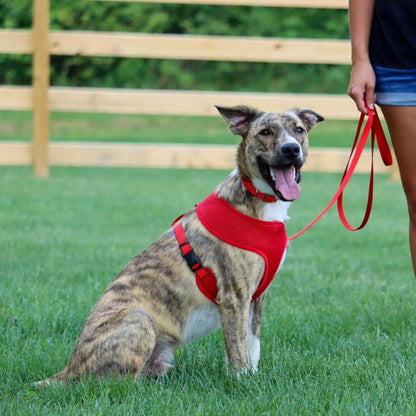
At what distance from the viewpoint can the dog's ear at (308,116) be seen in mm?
4098

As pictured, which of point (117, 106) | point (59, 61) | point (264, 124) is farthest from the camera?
point (59, 61)

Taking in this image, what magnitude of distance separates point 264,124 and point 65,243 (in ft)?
11.2

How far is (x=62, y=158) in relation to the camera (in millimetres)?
10562

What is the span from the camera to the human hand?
3881 mm

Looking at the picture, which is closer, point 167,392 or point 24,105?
point 167,392

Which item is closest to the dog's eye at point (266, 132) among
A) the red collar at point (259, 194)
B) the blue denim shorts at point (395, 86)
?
the red collar at point (259, 194)

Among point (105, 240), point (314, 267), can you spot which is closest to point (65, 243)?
point (105, 240)

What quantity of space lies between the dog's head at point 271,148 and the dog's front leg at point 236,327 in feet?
1.62

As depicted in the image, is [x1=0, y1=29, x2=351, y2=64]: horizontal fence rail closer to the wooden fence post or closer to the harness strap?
the wooden fence post

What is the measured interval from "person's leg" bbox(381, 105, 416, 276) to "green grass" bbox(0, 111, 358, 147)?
11420mm

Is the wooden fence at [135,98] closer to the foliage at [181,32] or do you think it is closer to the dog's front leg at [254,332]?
the dog's front leg at [254,332]

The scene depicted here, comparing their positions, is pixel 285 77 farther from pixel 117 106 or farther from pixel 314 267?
pixel 314 267

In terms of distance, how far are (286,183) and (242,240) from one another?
1.02 ft

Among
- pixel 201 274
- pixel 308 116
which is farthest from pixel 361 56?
pixel 201 274
